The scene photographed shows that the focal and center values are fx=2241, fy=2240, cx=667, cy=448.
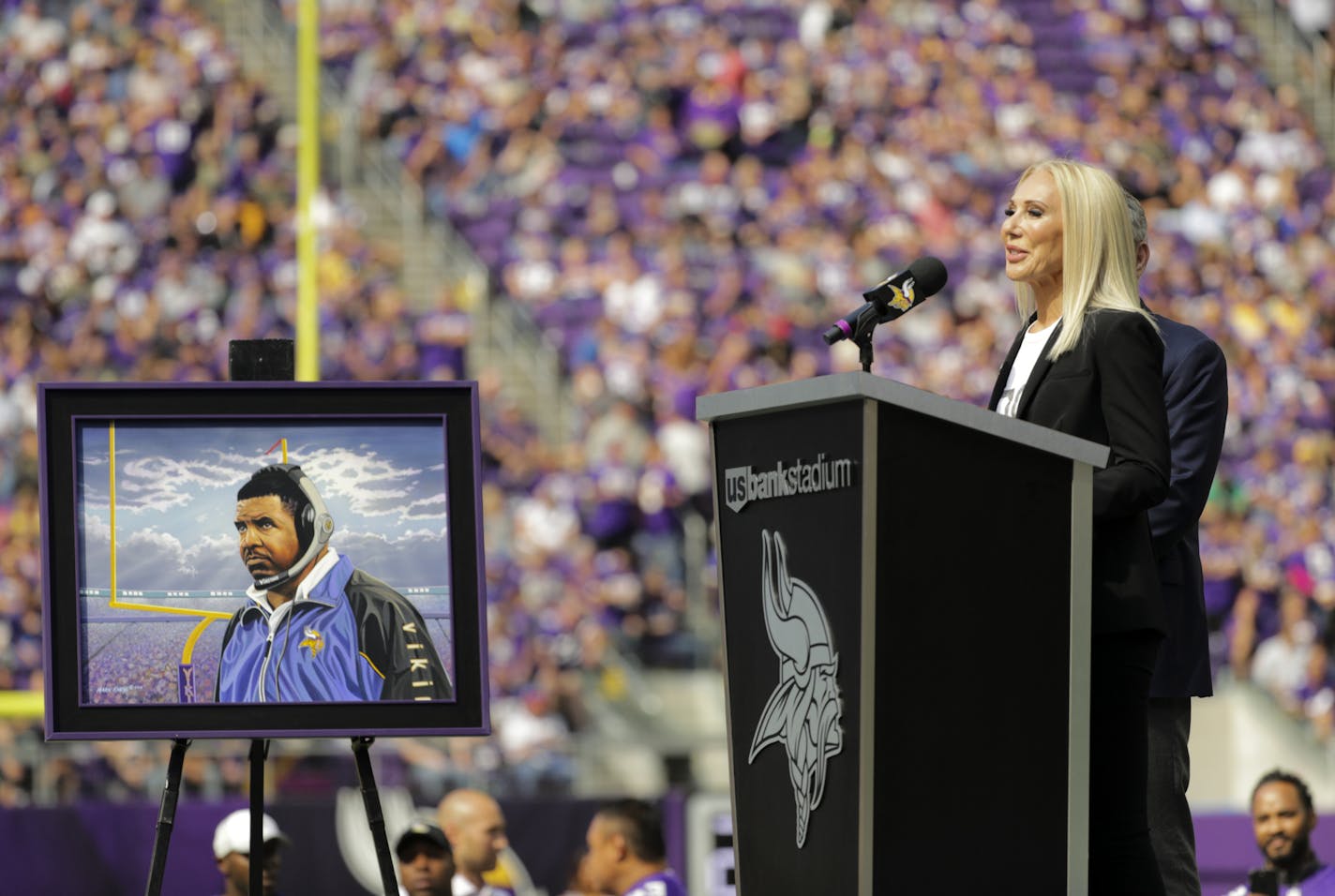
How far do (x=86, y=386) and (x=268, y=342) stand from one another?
0.32 metres

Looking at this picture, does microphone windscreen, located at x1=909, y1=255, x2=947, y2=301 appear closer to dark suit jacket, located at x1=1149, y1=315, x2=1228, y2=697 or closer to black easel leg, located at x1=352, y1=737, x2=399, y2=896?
dark suit jacket, located at x1=1149, y1=315, x2=1228, y2=697

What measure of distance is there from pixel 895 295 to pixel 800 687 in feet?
1.92

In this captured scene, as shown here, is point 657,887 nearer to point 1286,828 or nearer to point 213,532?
point 1286,828

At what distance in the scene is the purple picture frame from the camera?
3506 mm

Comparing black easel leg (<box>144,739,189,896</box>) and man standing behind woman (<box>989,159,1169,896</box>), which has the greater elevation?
man standing behind woman (<box>989,159,1169,896</box>)

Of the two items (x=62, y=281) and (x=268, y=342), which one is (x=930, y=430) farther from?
(x=62, y=281)

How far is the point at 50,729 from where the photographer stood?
11.4ft

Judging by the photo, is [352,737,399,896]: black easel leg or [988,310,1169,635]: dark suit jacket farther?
[352,737,399,896]: black easel leg

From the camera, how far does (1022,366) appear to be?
11.1 ft

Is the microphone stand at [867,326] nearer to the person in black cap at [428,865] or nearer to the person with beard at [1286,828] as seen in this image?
the person in black cap at [428,865]

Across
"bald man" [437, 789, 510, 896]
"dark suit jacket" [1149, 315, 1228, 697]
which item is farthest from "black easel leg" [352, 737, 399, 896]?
"bald man" [437, 789, 510, 896]

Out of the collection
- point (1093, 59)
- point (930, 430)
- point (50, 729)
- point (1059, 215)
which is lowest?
point (50, 729)

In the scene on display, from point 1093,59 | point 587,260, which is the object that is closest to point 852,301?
point 587,260

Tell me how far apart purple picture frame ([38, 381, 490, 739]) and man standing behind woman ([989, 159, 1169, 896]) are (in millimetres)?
903
